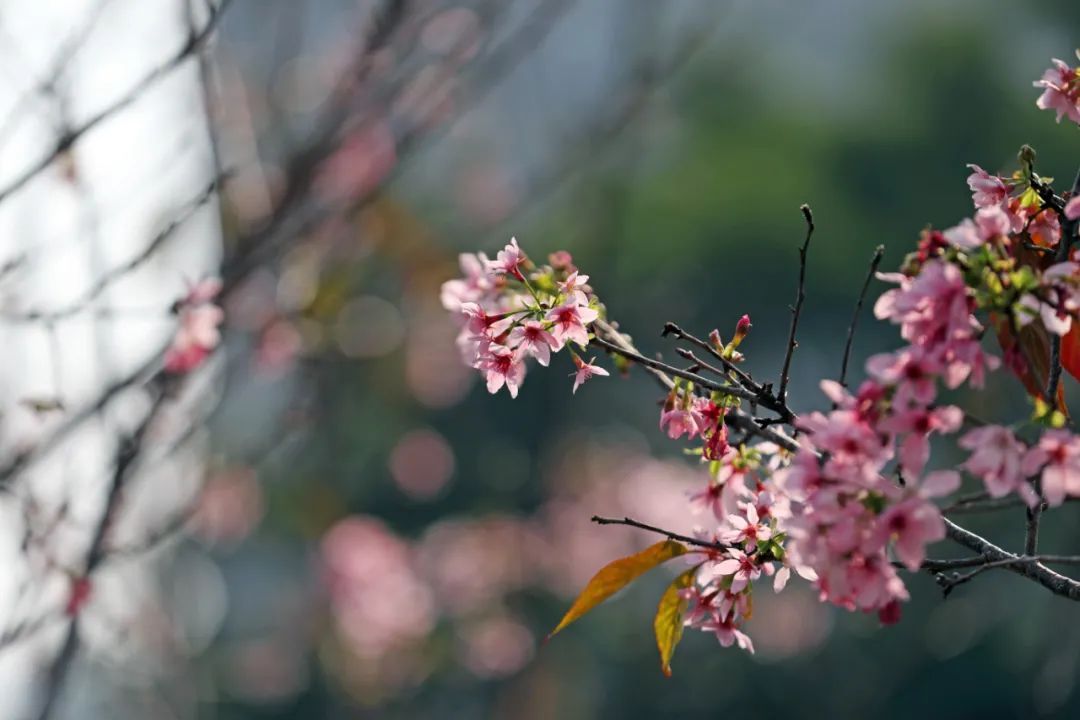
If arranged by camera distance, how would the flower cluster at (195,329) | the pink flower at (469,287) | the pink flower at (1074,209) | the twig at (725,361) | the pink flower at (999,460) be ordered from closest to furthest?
1. the pink flower at (999,460)
2. the pink flower at (1074,209)
3. the twig at (725,361)
4. the pink flower at (469,287)
5. the flower cluster at (195,329)

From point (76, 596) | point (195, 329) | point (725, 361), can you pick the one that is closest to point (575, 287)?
point (725, 361)

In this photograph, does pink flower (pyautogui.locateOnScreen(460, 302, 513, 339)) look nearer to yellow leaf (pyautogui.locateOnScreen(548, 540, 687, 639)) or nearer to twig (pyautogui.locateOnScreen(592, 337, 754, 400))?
twig (pyautogui.locateOnScreen(592, 337, 754, 400))

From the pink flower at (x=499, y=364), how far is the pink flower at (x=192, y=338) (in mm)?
629

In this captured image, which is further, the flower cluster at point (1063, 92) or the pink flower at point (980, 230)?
the flower cluster at point (1063, 92)

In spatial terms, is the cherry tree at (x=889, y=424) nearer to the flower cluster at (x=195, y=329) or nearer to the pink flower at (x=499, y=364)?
the pink flower at (x=499, y=364)

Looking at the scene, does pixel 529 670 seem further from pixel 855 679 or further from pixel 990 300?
pixel 990 300

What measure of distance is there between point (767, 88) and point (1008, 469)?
29.9 ft

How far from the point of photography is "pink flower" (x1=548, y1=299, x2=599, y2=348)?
2.97 ft

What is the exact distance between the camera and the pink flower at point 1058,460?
68 centimetres

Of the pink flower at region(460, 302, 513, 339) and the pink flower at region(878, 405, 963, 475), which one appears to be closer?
the pink flower at region(878, 405, 963, 475)

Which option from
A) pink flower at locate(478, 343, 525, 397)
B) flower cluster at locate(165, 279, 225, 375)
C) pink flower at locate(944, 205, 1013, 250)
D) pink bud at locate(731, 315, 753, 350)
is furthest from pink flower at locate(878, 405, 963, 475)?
flower cluster at locate(165, 279, 225, 375)

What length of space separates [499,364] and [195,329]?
70cm

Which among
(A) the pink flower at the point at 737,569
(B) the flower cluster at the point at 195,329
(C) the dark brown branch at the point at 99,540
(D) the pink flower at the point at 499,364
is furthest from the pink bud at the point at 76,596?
(A) the pink flower at the point at 737,569

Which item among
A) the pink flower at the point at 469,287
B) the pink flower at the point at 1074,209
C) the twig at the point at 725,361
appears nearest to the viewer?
the pink flower at the point at 1074,209
